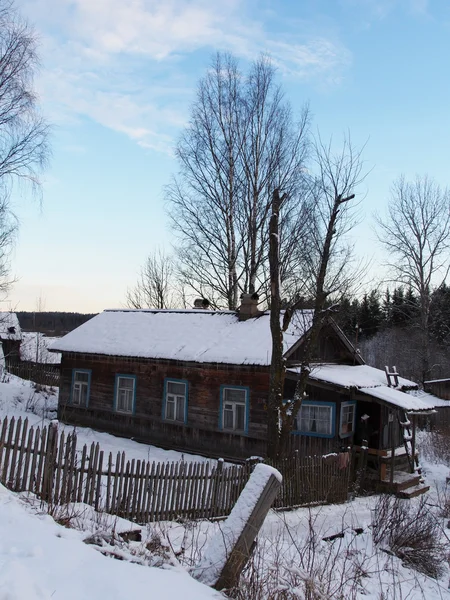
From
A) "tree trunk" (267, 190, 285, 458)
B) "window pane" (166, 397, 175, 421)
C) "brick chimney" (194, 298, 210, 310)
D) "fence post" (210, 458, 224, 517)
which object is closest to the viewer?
"fence post" (210, 458, 224, 517)

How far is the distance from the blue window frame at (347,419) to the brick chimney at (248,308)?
4.34 meters

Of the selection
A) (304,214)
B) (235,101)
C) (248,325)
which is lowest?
(248,325)

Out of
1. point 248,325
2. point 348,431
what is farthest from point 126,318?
point 348,431

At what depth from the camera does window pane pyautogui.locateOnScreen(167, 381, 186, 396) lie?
52.7 ft

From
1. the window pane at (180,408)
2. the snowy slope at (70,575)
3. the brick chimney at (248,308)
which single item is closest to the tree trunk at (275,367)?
the window pane at (180,408)

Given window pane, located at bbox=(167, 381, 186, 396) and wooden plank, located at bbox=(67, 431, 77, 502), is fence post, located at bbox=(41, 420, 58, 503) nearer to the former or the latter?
wooden plank, located at bbox=(67, 431, 77, 502)

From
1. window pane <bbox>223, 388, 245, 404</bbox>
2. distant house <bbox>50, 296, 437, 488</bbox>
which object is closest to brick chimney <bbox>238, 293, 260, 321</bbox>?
distant house <bbox>50, 296, 437, 488</bbox>

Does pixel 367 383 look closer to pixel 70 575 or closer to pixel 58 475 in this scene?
pixel 58 475

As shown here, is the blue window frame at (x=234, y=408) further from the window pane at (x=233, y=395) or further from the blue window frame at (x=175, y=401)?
the blue window frame at (x=175, y=401)

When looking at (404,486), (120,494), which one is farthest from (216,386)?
(120,494)

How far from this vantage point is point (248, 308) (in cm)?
1702

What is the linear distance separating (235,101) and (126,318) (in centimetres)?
1086

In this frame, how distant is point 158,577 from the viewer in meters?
3.54

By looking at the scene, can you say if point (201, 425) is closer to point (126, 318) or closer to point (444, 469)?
point (126, 318)
